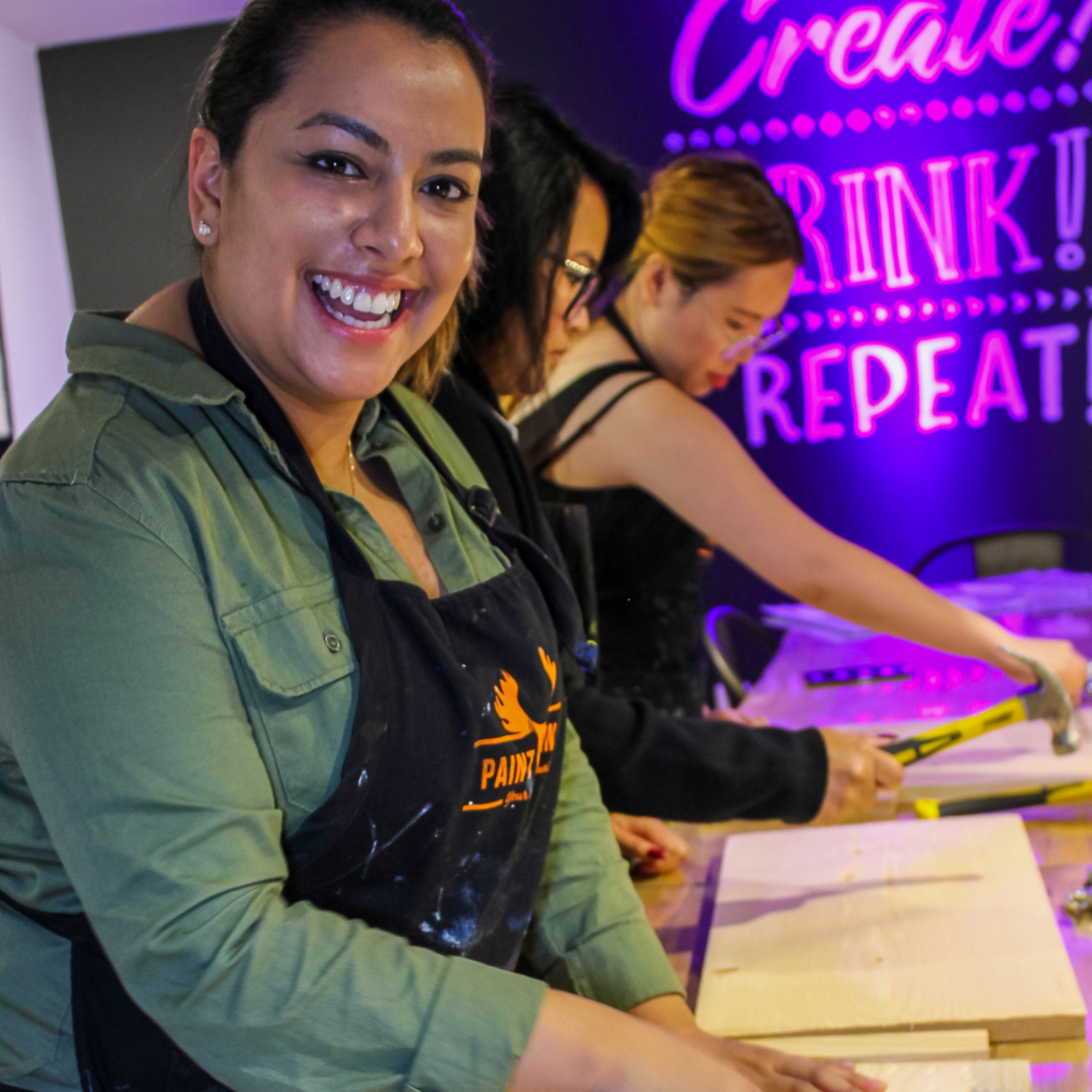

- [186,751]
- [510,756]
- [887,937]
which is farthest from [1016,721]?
[186,751]

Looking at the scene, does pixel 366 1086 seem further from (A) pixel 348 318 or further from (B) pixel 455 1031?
(A) pixel 348 318

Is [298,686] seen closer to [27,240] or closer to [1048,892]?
[1048,892]

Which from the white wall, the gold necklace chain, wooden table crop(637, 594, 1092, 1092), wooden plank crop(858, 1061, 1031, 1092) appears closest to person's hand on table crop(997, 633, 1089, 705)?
wooden table crop(637, 594, 1092, 1092)

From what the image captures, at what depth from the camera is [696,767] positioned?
119 centimetres

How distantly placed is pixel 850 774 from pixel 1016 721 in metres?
0.32

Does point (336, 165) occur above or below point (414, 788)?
above

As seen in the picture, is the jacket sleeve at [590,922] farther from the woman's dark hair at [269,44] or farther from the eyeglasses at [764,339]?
the eyeglasses at [764,339]

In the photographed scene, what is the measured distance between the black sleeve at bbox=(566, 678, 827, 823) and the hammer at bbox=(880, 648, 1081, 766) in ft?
0.53

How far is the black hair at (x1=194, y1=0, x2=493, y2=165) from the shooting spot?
75 cm

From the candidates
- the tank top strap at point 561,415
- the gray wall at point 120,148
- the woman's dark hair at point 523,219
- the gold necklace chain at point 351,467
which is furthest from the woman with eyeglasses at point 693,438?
the gold necklace chain at point 351,467

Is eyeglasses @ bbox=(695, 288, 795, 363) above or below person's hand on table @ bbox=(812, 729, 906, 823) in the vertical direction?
above

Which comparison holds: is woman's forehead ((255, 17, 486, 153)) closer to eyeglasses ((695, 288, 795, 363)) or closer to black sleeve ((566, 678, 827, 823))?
black sleeve ((566, 678, 827, 823))

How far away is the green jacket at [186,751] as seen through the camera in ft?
1.97

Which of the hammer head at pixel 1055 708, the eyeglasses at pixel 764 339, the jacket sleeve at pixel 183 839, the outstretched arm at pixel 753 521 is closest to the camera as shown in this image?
the jacket sleeve at pixel 183 839
